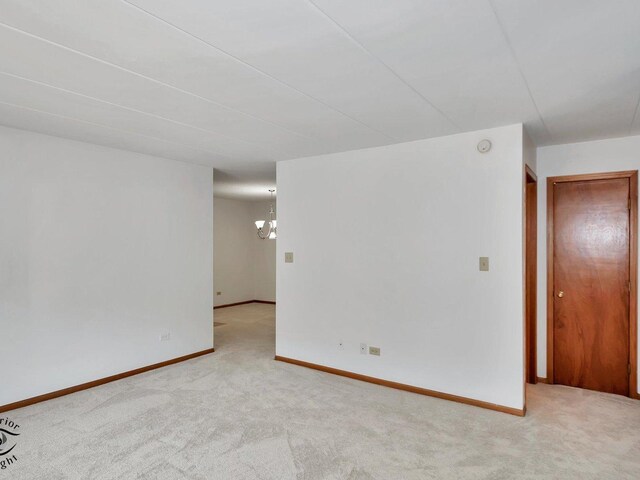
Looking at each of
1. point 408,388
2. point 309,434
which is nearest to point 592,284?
point 408,388

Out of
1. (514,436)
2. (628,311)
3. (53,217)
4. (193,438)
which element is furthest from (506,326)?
(53,217)

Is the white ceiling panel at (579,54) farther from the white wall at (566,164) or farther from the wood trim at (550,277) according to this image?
the wood trim at (550,277)

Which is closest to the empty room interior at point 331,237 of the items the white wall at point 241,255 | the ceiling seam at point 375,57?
the ceiling seam at point 375,57

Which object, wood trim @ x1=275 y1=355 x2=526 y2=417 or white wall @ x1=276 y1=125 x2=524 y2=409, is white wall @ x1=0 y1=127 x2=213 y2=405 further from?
wood trim @ x1=275 y1=355 x2=526 y2=417

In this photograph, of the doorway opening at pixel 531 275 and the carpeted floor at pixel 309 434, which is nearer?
the carpeted floor at pixel 309 434

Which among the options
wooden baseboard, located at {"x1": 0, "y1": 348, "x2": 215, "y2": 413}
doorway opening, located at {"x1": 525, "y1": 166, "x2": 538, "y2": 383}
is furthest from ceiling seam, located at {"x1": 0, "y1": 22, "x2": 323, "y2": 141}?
wooden baseboard, located at {"x1": 0, "y1": 348, "x2": 215, "y2": 413}

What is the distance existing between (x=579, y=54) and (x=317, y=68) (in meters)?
1.36

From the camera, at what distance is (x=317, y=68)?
2125mm

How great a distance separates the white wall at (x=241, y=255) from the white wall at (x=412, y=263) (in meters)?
4.21

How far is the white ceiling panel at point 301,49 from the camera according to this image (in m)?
1.59

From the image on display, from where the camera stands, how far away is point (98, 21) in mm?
1662

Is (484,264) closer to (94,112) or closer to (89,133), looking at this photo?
(94,112)

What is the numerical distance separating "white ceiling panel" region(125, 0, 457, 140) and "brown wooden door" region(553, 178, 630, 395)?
1985mm

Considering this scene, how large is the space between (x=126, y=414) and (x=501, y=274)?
3.29 meters
